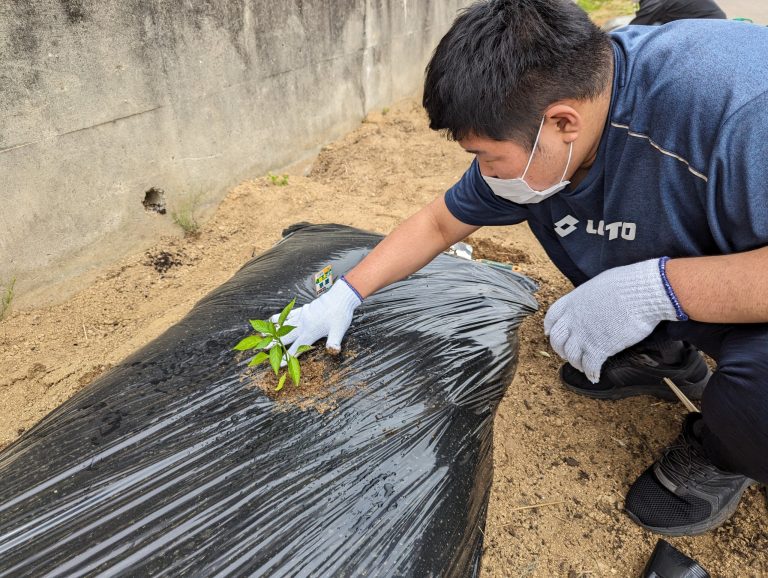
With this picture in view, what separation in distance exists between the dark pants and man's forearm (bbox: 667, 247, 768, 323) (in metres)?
0.07

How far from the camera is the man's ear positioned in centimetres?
89

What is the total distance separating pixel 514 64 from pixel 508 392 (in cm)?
85

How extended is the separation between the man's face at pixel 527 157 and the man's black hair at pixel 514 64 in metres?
0.03

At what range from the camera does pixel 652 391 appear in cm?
138

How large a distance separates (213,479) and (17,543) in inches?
11.8

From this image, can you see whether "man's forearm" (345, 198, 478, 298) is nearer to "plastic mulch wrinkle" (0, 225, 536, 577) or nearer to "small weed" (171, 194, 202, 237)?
"plastic mulch wrinkle" (0, 225, 536, 577)

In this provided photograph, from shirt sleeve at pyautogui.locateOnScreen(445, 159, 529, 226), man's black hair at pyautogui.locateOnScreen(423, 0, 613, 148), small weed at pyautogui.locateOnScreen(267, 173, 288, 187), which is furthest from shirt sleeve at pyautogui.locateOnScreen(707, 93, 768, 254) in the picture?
small weed at pyautogui.locateOnScreen(267, 173, 288, 187)

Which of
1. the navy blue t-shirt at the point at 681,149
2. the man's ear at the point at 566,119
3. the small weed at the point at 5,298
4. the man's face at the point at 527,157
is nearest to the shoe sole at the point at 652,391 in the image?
the navy blue t-shirt at the point at 681,149

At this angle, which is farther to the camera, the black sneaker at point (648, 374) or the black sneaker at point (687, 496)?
the black sneaker at point (648, 374)

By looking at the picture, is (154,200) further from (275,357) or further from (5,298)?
(275,357)

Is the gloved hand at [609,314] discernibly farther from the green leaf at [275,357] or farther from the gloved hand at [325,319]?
the green leaf at [275,357]

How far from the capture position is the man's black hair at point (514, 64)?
86 centimetres

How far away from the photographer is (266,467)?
0.87m

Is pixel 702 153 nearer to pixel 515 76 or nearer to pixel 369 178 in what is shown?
pixel 515 76
